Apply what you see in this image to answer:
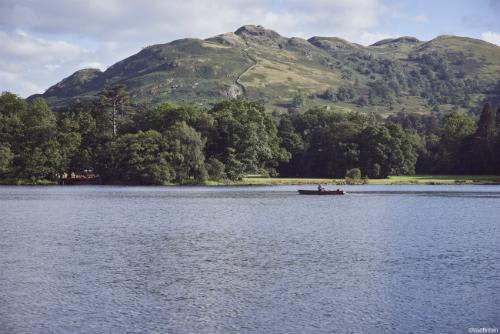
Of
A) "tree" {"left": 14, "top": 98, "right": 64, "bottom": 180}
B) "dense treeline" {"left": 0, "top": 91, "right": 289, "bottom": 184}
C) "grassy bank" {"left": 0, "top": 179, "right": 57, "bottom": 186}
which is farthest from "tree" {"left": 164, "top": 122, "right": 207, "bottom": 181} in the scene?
"grassy bank" {"left": 0, "top": 179, "right": 57, "bottom": 186}

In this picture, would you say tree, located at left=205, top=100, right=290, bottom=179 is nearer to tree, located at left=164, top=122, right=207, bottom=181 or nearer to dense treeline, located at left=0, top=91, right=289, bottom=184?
dense treeline, located at left=0, top=91, right=289, bottom=184

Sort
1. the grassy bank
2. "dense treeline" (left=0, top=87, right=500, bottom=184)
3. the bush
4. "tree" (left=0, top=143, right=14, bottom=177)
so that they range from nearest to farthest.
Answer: "tree" (left=0, top=143, right=14, bottom=177) → "dense treeline" (left=0, top=87, right=500, bottom=184) → the grassy bank → the bush

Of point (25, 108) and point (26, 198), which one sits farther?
point (25, 108)

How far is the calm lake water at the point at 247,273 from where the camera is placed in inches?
1249

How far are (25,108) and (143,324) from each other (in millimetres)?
165527

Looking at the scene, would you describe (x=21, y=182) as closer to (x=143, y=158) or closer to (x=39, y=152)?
(x=39, y=152)

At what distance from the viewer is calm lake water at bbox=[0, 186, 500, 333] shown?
31.7 meters

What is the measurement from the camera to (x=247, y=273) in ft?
144

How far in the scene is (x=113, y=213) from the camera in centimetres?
8706

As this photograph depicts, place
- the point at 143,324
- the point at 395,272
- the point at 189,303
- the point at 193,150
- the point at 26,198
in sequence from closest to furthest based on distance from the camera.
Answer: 1. the point at 143,324
2. the point at 189,303
3. the point at 395,272
4. the point at 26,198
5. the point at 193,150

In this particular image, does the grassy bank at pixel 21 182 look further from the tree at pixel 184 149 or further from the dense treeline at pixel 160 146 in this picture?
the tree at pixel 184 149

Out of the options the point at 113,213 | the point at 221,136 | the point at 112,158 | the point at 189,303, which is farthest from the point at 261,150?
the point at 189,303

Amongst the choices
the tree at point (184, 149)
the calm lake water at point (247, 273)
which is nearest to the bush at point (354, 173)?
the tree at point (184, 149)

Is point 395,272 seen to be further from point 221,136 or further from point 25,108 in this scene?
point 25,108
